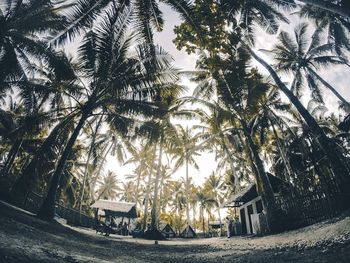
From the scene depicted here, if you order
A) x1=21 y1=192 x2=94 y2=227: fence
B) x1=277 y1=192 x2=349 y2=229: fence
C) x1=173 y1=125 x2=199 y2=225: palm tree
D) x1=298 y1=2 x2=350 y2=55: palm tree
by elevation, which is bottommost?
x1=277 y1=192 x2=349 y2=229: fence

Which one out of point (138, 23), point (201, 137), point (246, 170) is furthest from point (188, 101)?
point (246, 170)

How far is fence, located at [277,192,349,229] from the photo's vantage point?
24.7 feet

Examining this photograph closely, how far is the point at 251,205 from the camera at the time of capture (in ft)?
64.1

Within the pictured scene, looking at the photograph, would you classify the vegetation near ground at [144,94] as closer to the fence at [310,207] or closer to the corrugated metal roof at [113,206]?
the fence at [310,207]

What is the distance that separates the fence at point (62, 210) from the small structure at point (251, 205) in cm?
1204

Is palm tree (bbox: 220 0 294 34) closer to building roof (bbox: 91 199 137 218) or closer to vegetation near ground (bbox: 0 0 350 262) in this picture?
vegetation near ground (bbox: 0 0 350 262)

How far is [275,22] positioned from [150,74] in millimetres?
7967

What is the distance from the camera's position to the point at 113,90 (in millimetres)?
11164

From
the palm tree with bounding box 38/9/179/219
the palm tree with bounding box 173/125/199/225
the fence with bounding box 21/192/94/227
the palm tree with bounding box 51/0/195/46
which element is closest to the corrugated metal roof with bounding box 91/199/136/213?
the fence with bounding box 21/192/94/227

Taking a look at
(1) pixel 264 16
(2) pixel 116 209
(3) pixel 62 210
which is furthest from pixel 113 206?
(1) pixel 264 16

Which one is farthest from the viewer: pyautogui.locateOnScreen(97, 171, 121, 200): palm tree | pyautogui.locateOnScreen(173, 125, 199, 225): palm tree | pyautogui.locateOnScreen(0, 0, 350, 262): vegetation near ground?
pyautogui.locateOnScreen(97, 171, 121, 200): palm tree

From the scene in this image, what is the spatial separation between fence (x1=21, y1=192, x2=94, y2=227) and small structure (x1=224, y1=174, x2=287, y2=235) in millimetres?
12039

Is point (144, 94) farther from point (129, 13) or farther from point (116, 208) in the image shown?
point (116, 208)

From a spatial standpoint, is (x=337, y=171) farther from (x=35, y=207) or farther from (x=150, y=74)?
(x=35, y=207)
